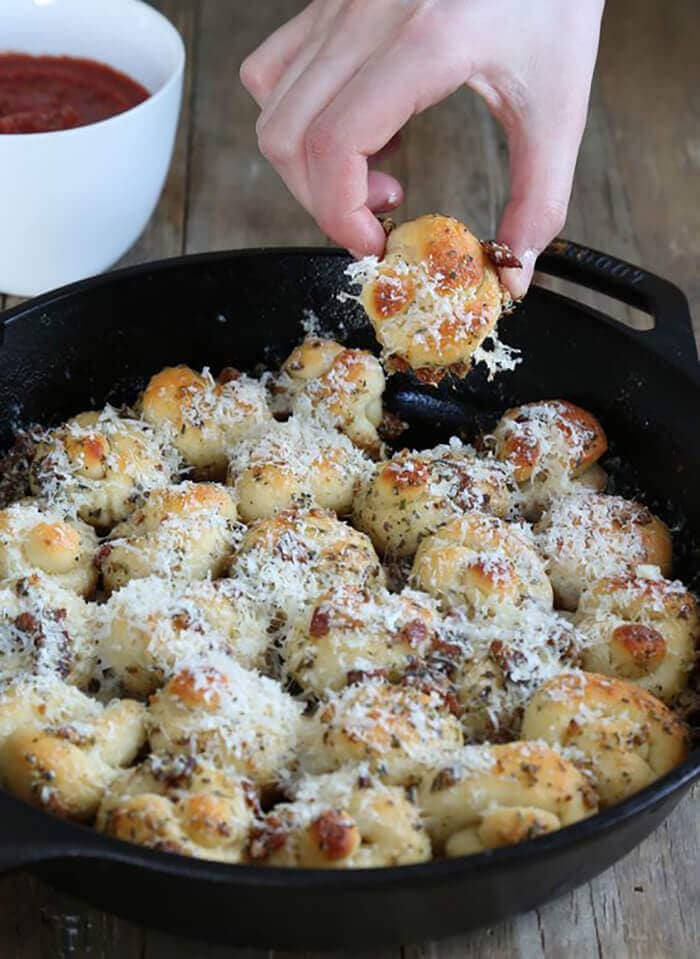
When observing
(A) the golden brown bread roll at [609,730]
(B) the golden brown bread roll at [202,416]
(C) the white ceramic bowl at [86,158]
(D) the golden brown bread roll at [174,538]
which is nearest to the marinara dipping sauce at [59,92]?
(C) the white ceramic bowl at [86,158]

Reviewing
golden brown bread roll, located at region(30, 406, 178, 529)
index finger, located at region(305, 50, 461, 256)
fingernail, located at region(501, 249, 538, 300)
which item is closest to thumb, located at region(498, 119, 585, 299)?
fingernail, located at region(501, 249, 538, 300)

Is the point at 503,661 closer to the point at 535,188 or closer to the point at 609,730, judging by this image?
the point at 609,730

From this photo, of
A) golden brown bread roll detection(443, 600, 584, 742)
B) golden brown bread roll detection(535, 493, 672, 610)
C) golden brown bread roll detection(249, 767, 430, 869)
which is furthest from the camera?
golden brown bread roll detection(535, 493, 672, 610)

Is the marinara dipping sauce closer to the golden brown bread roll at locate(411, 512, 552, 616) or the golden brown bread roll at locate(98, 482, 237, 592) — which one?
the golden brown bread roll at locate(98, 482, 237, 592)

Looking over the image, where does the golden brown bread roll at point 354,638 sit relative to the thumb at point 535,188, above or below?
below

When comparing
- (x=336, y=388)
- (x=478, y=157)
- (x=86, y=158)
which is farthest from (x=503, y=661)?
(x=478, y=157)

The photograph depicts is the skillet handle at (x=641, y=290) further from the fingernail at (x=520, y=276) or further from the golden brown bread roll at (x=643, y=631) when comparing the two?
the golden brown bread roll at (x=643, y=631)

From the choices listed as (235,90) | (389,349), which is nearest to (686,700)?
→ (389,349)
